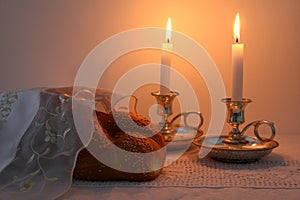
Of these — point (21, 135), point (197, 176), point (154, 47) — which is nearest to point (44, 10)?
point (154, 47)

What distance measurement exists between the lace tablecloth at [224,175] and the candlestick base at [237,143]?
0.05 feet

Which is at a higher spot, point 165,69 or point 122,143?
point 165,69

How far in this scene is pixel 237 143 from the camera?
0.71 m

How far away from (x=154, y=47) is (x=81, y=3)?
0.58 feet

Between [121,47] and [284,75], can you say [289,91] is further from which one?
[121,47]

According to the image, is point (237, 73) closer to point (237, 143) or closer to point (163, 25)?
point (237, 143)

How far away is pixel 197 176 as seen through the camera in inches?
23.7

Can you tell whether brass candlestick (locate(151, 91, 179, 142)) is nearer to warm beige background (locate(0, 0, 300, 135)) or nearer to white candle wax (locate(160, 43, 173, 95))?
white candle wax (locate(160, 43, 173, 95))

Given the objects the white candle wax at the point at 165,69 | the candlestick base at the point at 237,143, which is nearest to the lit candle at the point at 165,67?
the white candle wax at the point at 165,69

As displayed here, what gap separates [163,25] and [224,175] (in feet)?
1.31

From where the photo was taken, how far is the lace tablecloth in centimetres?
56

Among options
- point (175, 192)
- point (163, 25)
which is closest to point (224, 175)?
point (175, 192)

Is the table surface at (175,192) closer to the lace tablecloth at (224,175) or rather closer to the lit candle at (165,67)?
the lace tablecloth at (224,175)

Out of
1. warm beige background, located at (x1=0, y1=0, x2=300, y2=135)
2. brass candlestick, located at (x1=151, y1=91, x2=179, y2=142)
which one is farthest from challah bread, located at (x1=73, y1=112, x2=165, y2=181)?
warm beige background, located at (x1=0, y1=0, x2=300, y2=135)
